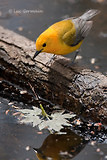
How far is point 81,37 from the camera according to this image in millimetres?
4449

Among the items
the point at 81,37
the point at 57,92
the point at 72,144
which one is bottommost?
the point at 72,144

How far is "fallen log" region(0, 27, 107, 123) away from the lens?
3.84 meters

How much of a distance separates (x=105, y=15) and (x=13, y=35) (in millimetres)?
3021

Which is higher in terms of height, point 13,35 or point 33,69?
point 13,35

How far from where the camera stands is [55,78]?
414cm

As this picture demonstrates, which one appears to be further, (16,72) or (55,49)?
(16,72)

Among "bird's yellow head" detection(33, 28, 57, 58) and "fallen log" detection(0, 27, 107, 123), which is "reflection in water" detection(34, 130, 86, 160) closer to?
"fallen log" detection(0, 27, 107, 123)

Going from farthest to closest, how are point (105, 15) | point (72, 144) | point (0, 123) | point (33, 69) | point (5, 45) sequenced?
point (105, 15) → point (5, 45) → point (33, 69) → point (0, 123) → point (72, 144)

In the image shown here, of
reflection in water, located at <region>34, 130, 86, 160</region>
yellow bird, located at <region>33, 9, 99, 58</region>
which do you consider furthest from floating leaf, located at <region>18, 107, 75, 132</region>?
yellow bird, located at <region>33, 9, 99, 58</region>

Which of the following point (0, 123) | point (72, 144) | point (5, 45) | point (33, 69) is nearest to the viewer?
point (72, 144)

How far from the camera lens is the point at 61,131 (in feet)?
12.7

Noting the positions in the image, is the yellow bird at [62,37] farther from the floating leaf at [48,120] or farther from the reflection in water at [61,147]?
the reflection in water at [61,147]

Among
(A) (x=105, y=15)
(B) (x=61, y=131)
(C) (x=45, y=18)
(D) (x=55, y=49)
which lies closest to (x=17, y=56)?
(D) (x=55, y=49)

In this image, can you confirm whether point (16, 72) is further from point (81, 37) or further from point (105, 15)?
point (105, 15)
